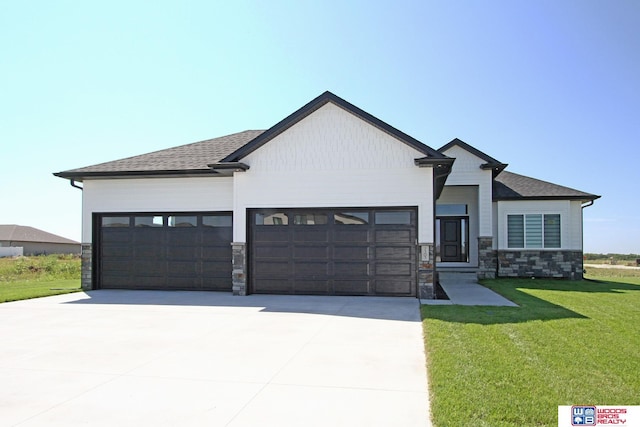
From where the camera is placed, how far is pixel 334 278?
12.0 meters

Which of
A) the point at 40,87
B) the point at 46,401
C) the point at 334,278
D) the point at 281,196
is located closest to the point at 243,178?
the point at 281,196

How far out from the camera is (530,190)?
57.9 feet

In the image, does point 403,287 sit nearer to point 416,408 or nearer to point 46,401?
point 416,408

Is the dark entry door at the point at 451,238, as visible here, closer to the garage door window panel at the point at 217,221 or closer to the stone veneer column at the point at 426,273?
the stone veneer column at the point at 426,273

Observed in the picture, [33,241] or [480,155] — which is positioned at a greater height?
[480,155]

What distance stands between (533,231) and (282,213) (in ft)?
34.5

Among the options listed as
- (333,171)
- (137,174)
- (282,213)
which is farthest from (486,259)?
(137,174)

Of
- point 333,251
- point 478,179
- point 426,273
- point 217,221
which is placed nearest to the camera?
point 426,273

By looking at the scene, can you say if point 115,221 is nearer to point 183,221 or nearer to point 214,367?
point 183,221

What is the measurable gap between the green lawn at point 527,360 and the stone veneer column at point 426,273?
58.3 inches

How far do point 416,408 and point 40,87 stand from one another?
13.1 m

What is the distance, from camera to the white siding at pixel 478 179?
55.2 feet

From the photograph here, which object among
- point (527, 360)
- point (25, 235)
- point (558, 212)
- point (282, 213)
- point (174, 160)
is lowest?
point (527, 360)

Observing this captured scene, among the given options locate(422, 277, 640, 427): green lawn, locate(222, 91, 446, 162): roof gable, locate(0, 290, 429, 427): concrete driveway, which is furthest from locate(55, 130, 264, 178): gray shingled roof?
locate(422, 277, 640, 427): green lawn
